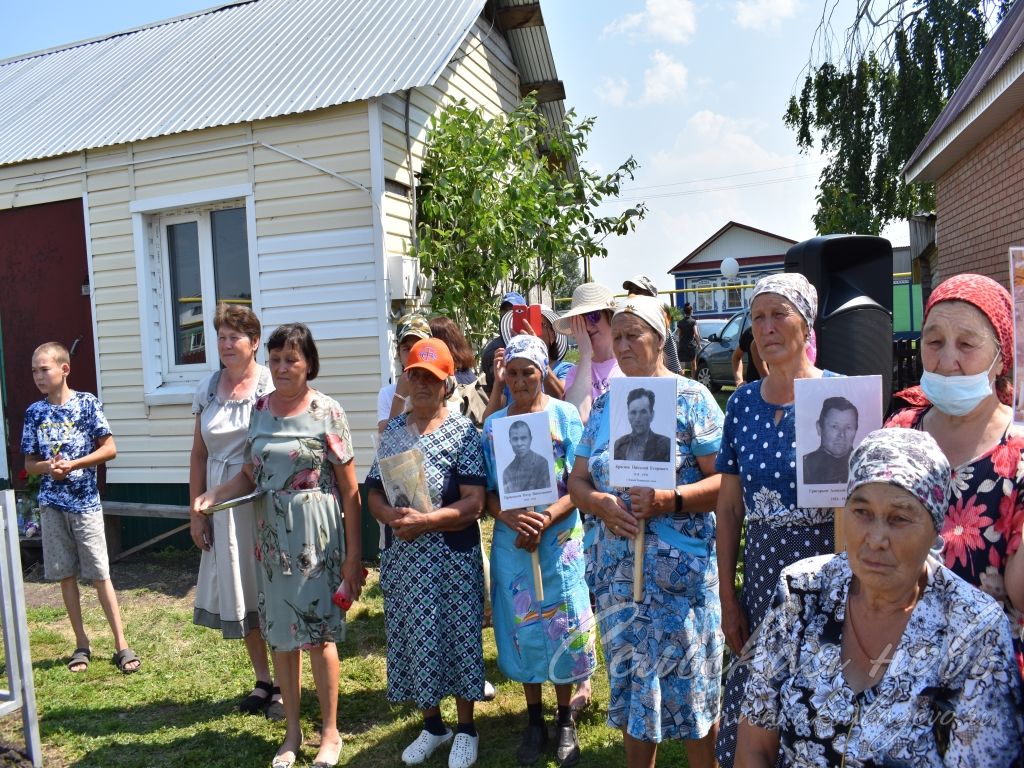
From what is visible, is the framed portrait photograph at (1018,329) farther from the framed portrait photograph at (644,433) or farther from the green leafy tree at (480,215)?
the green leafy tree at (480,215)

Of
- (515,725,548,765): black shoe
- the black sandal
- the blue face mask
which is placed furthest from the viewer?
the black sandal

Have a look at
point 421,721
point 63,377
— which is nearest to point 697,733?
point 421,721

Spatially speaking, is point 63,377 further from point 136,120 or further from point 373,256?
point 136,120

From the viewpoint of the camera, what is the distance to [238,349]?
13.9ft

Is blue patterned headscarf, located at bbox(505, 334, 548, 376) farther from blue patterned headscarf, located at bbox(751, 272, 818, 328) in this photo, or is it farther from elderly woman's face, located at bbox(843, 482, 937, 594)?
elderly woman's face, located at bbox(843, 482, 937, 594)

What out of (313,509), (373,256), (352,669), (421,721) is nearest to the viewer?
(313,509)

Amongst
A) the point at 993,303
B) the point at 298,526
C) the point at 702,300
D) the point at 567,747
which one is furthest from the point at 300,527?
the point at 702,300

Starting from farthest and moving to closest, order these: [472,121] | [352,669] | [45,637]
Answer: [472,121] < [45,637] < [352,669]

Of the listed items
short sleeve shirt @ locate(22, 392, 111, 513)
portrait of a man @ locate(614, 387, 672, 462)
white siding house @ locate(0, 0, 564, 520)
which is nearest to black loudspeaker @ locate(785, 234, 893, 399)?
portrait of a man @ locate(614, 387, 672, 462)

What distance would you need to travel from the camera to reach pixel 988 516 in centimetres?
200

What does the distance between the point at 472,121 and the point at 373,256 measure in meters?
1.80

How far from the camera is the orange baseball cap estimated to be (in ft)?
11.8

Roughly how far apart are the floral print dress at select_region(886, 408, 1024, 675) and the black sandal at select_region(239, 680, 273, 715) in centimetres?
379

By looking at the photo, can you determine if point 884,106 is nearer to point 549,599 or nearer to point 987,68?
point 987,68
